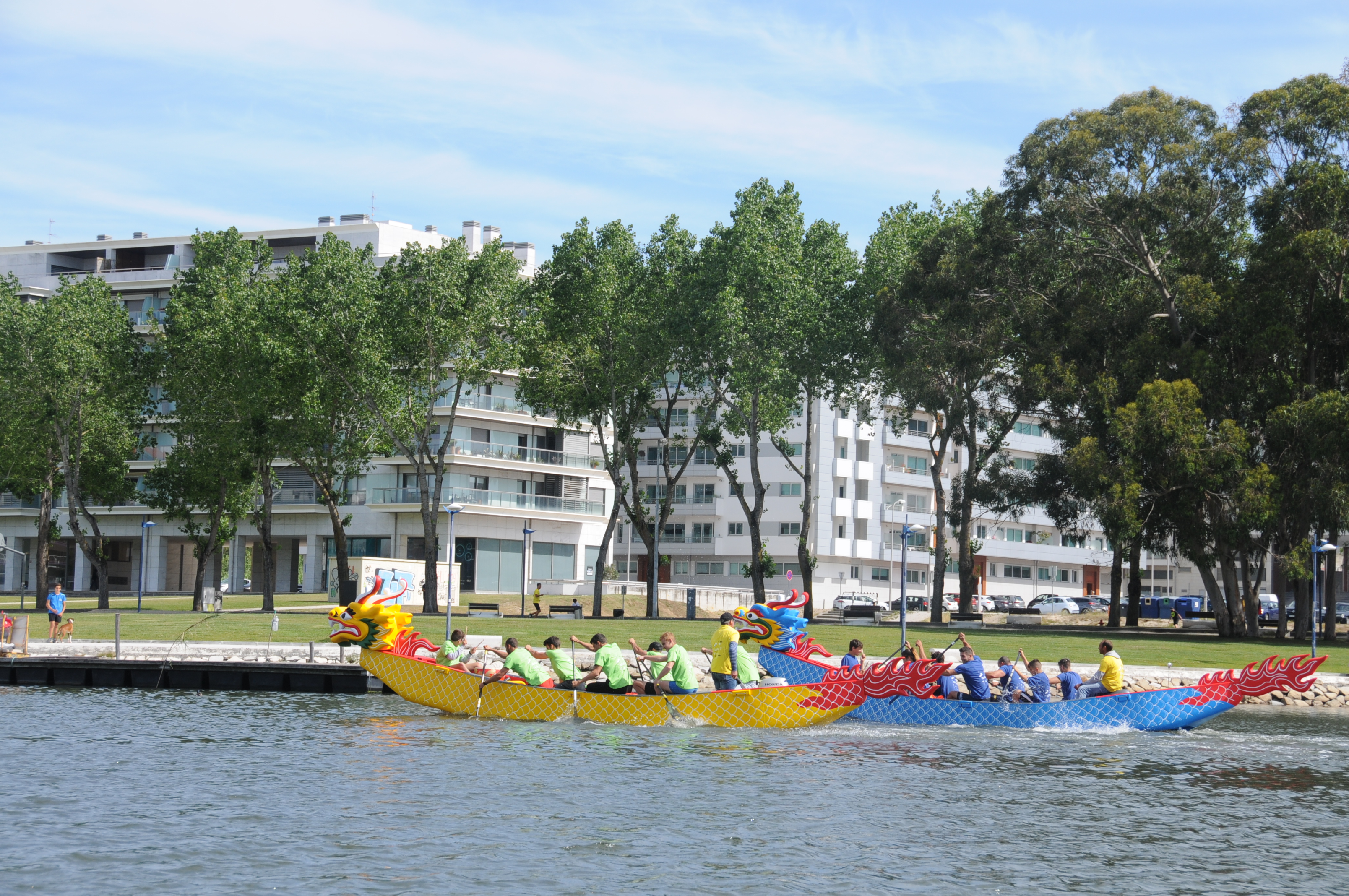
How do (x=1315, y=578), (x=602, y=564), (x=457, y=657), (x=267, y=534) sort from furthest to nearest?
1. (x=267, y=534)
2. (x=602, y=564)
3. (x=1315, y=578)
4. (x=457, y=657)

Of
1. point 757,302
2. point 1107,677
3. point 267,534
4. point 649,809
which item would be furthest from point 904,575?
point 267,534

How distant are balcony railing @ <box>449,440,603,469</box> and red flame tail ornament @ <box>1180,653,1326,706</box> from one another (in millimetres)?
62678

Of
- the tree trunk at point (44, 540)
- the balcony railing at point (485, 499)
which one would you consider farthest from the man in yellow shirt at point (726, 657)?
the balcony railing at point (485, 499)

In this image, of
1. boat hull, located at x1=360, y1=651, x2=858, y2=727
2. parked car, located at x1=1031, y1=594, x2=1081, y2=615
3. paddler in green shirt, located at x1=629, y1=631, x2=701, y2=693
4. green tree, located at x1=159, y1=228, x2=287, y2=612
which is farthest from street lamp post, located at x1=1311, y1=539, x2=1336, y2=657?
parked car, located at x1=1031, y1=594, x2=1081, y2=615

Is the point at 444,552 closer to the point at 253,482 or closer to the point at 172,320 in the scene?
the point at 253,482

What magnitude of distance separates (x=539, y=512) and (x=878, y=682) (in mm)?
61083

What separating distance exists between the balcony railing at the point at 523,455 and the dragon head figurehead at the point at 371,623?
55001mm

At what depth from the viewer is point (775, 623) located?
33.9 meters

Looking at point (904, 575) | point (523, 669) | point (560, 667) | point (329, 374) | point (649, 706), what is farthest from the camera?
point (329, 374)

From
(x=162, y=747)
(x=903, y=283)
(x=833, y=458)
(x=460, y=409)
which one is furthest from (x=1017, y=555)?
(x=162, y=747)

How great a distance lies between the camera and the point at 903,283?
61281mm

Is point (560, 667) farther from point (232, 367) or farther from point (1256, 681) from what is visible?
point (232, 367)

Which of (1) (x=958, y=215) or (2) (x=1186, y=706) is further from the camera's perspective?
(1) (x=958, y=215)

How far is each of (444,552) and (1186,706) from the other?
6173 centimetres
